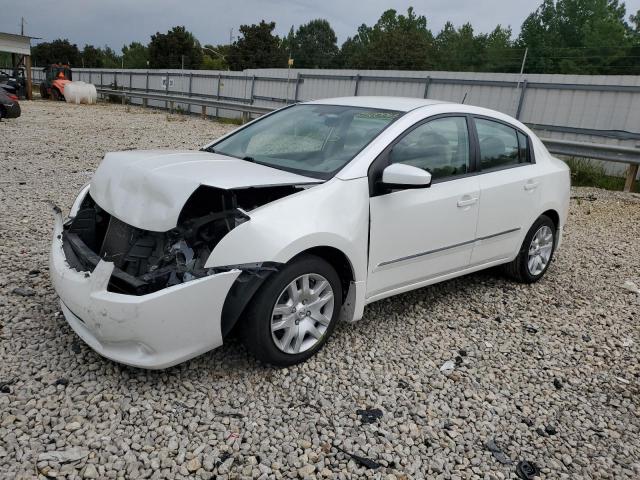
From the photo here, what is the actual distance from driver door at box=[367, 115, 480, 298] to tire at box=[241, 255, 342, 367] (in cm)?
38

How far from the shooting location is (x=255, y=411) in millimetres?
2885

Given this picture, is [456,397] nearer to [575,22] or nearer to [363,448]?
[363,448]

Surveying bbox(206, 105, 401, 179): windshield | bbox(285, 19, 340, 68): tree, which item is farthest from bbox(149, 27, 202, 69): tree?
bbox(206, 105, 401, 179): windshield

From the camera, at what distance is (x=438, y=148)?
3.94 m

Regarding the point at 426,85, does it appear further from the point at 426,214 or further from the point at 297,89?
the point at 426,214

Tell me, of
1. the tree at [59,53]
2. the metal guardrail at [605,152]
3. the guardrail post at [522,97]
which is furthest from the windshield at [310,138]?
the tree at [59,53]

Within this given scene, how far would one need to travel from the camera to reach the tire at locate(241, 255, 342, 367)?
2975 mm

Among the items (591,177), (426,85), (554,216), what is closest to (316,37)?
(426,85)

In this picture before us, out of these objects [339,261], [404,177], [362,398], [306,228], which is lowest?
[362,398]

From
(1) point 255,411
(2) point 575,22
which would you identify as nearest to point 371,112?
(1) point 255,411

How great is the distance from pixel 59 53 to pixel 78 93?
63.9m

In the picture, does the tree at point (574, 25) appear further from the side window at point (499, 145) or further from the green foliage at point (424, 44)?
the side window at point (499, 145)

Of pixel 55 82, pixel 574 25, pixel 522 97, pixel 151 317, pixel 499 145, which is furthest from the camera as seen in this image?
pixel 574 25

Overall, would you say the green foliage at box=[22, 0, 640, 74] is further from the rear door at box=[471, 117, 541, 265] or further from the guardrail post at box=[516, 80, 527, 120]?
the rear door at box=[471, 117, 541, 265]
